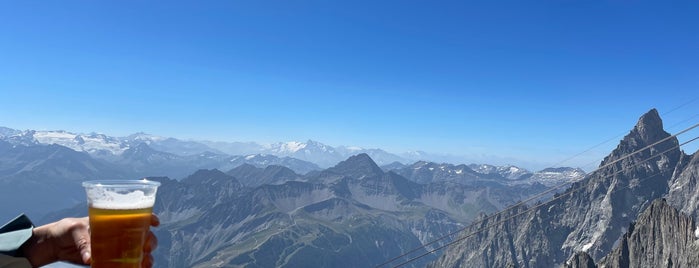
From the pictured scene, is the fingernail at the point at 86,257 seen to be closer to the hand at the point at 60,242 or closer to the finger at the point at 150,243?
the hand at the point at 60,242

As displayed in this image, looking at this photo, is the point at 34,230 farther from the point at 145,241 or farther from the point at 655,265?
the point at 655,265

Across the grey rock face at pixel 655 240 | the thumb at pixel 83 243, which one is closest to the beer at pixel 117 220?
the thumb at pixel 83 243

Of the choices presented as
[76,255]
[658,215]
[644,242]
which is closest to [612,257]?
[644,242]

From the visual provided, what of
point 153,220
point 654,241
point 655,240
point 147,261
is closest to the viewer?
point 147,261

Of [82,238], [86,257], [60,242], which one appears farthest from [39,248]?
[86,257]

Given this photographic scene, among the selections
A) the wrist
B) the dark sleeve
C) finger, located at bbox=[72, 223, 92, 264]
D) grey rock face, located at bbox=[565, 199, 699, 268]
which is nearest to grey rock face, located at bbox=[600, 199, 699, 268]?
grey rock face, located at bbox=[565, 199, 699, 268]

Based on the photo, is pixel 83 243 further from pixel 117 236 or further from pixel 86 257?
pixel 117 236
